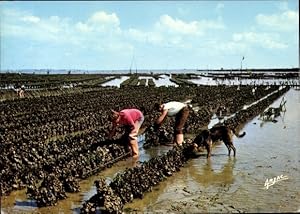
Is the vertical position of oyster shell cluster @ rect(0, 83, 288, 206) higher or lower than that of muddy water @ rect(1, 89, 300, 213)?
higher

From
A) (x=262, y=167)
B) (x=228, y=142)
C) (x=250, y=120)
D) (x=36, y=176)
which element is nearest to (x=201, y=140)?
(x=228, y=142)

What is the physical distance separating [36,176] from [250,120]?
38.6 ft

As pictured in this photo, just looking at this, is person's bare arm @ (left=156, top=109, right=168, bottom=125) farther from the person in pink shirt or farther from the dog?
the dog

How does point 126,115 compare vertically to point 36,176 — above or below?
above

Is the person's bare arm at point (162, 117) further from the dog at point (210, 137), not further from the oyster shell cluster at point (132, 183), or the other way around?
the dog at point (210, 137)

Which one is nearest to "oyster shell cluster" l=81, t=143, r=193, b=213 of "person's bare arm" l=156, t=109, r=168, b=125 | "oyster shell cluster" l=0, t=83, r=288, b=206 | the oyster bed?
the oyster bed

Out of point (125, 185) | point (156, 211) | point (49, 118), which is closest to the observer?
point (156, 211)

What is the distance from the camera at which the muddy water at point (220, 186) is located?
249 inches

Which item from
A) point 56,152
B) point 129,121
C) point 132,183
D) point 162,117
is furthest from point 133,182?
point 56,152

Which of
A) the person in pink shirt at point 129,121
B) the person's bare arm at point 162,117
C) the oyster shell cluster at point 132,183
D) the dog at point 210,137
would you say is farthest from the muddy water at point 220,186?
the person's bare arm at point 162,117

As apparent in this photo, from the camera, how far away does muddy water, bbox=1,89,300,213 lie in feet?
20.7

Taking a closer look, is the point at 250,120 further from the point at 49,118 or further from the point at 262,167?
the point at 262,167

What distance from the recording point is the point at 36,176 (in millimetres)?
7879

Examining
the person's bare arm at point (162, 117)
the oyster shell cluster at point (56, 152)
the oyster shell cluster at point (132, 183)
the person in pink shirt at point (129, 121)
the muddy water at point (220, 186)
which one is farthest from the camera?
the person's bare arm at point (162, 117)
